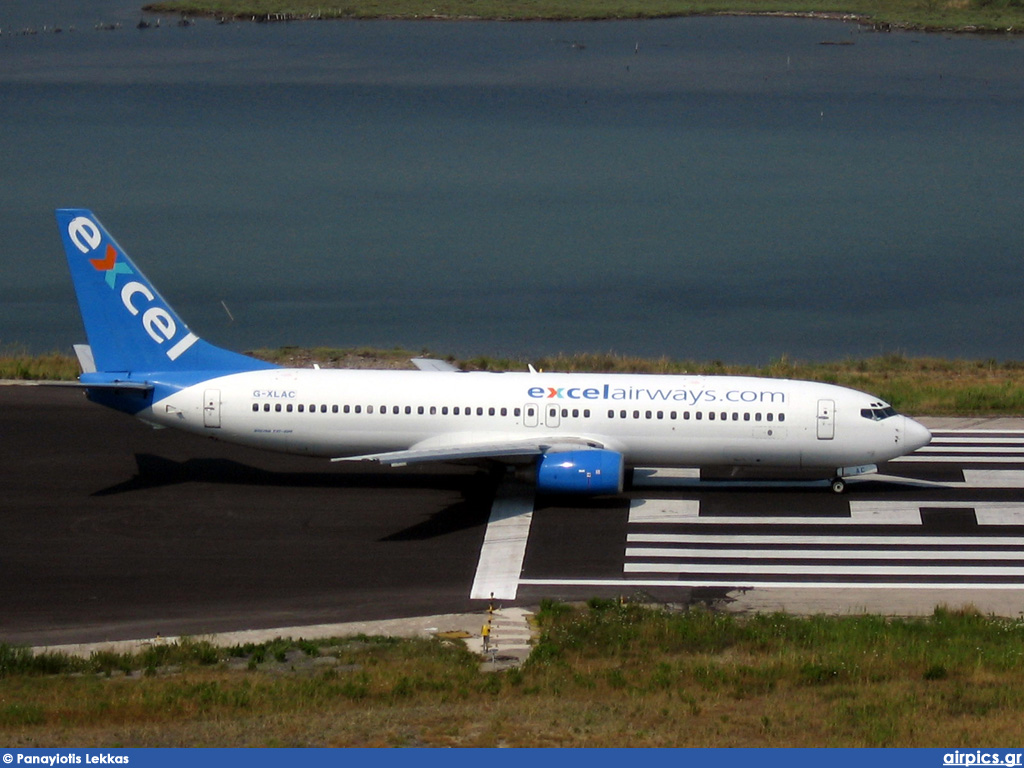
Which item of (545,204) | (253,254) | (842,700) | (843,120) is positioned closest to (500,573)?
(842,700)

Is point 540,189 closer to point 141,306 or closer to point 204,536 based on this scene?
point 141,306

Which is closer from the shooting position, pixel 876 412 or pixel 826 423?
pixel 826 423

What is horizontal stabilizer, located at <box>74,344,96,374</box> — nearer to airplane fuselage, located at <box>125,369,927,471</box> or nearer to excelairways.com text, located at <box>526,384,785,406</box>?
airplane fuselage, located at <box>125,369,927,471</box>

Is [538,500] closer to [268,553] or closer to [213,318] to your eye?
[268,553]

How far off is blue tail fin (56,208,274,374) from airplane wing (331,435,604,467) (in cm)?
530

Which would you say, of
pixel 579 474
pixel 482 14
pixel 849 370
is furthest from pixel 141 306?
pixel 482 14

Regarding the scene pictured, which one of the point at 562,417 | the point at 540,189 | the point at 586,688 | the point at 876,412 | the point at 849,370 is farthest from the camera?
the point at 540,189

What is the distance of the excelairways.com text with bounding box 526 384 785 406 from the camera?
38812mm

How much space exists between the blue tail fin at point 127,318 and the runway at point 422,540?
355 cm

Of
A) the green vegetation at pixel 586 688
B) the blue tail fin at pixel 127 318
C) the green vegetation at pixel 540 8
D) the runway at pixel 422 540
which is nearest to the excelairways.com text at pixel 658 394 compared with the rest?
the runway at pixel 422 540

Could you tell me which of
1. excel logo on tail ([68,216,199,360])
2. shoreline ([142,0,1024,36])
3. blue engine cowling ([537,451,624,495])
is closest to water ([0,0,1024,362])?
shoreline ([142,0,1024,36])

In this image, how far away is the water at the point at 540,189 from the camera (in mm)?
77312

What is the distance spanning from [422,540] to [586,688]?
1123 cm

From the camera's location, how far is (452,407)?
38906 mm
